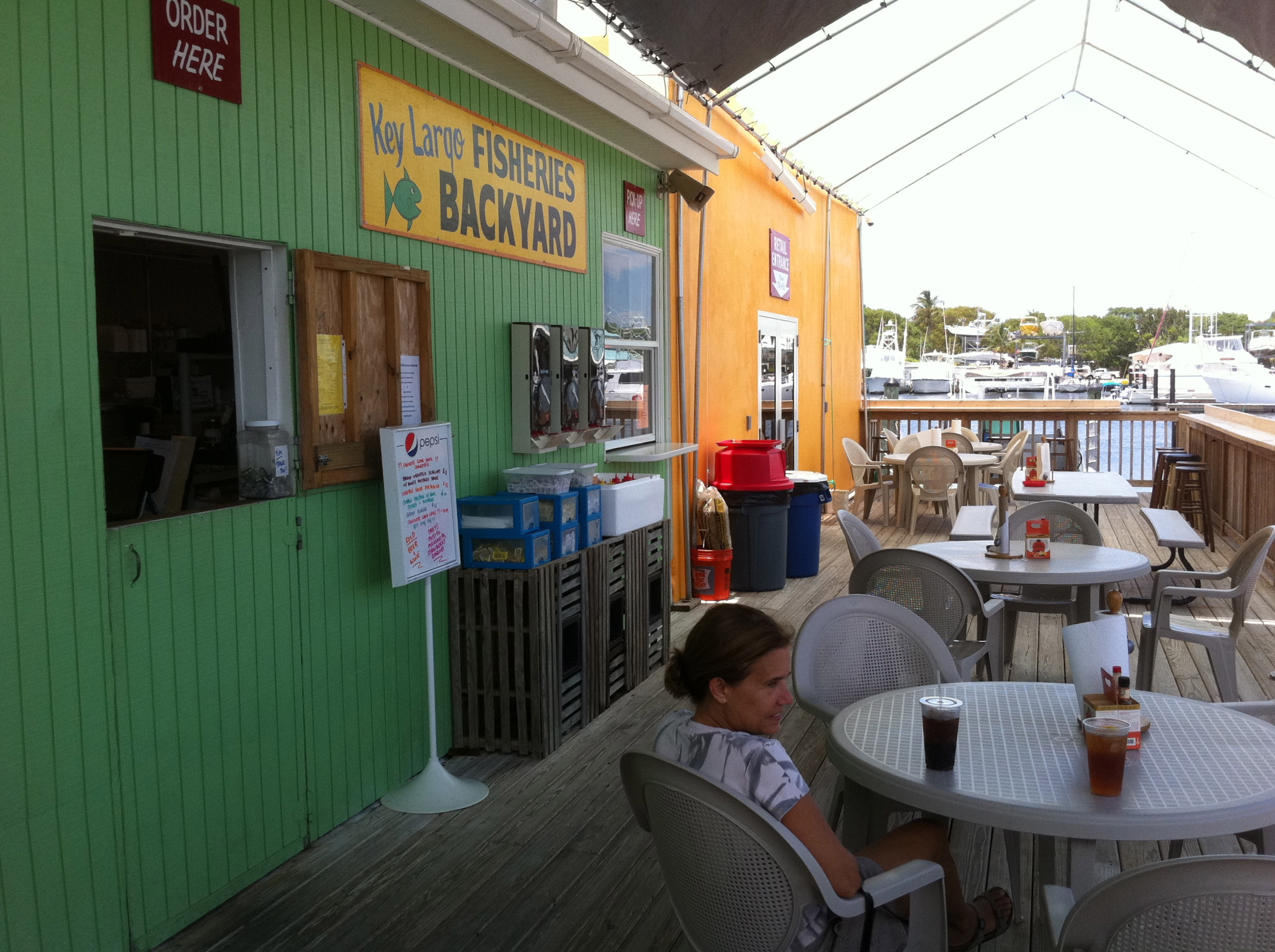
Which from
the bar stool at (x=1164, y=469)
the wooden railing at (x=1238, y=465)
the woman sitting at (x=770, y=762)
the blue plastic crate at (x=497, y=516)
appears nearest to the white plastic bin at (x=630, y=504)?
the blue plastic crate at (x=497, y=516)

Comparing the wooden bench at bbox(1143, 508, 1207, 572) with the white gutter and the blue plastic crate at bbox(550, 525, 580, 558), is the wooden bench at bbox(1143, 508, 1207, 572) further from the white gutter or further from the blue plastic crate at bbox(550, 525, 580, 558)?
the blue plastic crate at bbox(550, 525, 580, 558)

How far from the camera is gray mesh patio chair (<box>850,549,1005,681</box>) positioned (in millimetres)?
4277

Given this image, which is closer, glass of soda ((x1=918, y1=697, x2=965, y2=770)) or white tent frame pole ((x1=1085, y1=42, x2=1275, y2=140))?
glass of soda ((x1=918, y1=697, x2=965, y2=770))

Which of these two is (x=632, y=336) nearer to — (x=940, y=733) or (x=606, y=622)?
(x=606, y=622)

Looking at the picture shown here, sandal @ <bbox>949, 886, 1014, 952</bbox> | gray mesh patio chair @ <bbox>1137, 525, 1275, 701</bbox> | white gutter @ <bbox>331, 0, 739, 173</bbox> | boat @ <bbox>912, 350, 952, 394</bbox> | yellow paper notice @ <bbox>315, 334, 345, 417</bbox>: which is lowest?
sandal @ <bbox>949, 886, 1014, 952</bbox>

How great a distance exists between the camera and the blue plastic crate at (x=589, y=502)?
4.93 m

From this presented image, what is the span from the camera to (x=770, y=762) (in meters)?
2.11

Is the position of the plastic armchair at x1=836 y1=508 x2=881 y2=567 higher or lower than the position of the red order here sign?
lower

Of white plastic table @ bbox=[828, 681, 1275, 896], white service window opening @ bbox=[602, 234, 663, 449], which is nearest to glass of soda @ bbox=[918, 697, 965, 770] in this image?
white plastic table @ bbox=[828, 681, 1275, 896]

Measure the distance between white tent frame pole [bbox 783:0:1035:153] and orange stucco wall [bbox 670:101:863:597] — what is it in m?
0.48

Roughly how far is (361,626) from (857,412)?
11301 mm

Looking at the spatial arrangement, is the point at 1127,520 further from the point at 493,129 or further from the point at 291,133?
the point at 291,133

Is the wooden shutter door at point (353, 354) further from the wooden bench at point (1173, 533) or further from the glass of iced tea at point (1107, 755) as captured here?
the wooden bench at point (1173, 533)

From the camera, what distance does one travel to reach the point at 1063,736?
2516mm
